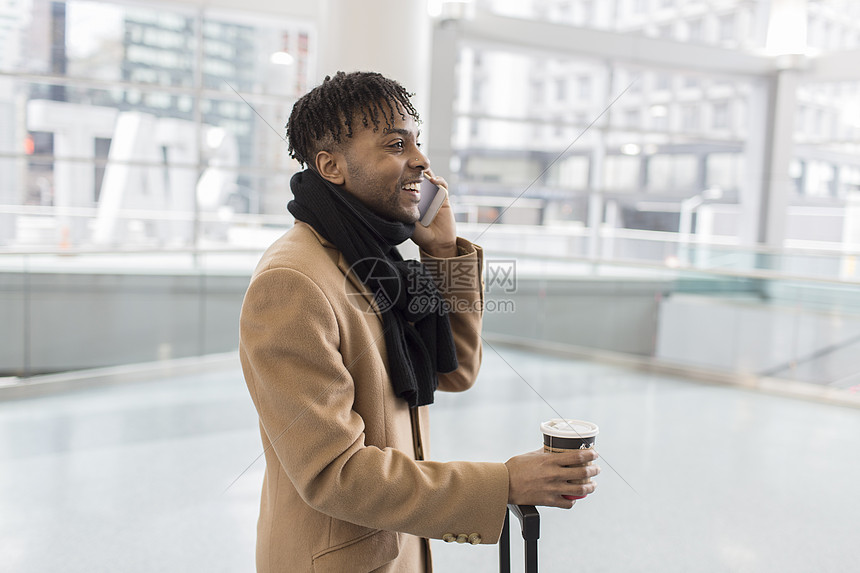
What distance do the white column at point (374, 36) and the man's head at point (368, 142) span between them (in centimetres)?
386

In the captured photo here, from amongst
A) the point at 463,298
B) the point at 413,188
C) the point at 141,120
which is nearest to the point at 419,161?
the point at 413,188

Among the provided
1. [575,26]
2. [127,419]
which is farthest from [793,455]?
[575,26]

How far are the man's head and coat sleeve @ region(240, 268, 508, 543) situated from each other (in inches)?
9.9

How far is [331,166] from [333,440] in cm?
50

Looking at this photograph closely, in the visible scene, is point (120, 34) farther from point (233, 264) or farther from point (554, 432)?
point (554, 432)

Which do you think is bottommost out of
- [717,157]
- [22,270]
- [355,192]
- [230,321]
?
[230,321]

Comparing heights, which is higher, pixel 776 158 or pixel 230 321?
pixel 776 158

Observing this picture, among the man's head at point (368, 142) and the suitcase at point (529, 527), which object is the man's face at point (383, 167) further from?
the suitcase at point (529, 527)

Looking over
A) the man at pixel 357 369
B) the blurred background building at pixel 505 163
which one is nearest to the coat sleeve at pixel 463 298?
the man at pixel 357 369

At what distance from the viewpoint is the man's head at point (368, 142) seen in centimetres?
115

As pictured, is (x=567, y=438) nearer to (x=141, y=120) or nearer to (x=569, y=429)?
(x=569, y=429)

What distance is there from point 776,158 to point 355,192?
34.1 ft

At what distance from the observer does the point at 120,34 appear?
7.88 meters

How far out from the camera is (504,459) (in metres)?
3.62
